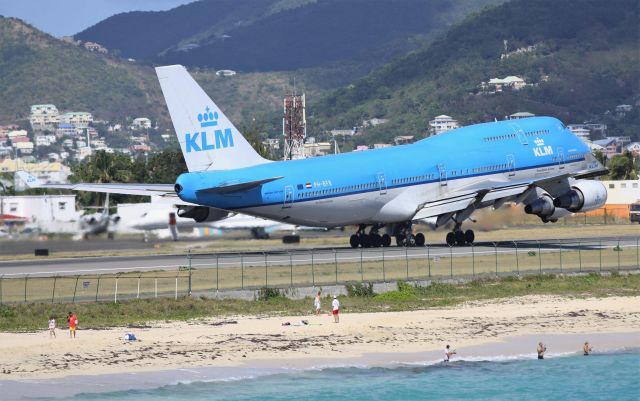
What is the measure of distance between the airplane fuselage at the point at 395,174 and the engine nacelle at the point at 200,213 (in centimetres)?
261

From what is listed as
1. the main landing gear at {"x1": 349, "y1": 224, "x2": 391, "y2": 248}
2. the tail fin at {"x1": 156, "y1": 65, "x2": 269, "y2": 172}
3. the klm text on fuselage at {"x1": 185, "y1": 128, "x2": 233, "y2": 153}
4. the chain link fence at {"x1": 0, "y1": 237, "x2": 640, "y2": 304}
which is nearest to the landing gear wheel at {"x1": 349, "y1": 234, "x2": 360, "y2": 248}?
the main landing gear at {"x1": 349, "y1": 224, "x2": 391, "y2": 248}

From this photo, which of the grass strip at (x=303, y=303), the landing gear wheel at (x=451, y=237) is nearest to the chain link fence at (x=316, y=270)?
the landing gear wheel at (x=451, y=237)

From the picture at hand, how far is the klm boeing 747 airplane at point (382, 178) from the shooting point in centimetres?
7219

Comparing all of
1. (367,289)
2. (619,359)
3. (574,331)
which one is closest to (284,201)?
(367,289)

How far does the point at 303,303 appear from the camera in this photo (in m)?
60.4

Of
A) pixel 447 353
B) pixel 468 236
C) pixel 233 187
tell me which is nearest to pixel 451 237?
pixel 468 236

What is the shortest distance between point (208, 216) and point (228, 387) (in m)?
30.1

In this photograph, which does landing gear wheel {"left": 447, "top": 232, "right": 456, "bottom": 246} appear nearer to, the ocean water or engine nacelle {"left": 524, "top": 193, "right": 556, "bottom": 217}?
engine nacelle {"left": 524, "top": 193, "right": 556, "bottom": 217}

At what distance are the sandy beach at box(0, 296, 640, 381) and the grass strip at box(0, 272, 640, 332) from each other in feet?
4.35

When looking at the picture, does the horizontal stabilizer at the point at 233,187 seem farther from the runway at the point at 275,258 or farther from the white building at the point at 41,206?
the white building at the point at 41,206

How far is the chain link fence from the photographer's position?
61.5m

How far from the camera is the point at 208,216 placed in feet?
243

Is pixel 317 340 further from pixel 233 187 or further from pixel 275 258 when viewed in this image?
pixel 275 258

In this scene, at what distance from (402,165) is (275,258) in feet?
32.7
